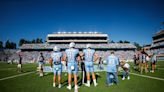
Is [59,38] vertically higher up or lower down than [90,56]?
higher up

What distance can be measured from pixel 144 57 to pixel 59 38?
87.2m

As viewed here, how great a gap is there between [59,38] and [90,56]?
9317 centimetres

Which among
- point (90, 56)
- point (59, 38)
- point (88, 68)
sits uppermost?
point (59, 38)

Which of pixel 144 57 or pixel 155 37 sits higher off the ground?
pixel 155 37

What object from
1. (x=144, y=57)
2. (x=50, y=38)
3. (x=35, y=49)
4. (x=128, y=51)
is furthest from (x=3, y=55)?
(x=144, y=57)

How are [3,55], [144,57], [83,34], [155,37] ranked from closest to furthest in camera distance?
[144,57], [3,55], [83,34], [155,37]

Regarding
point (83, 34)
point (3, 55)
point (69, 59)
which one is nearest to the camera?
point (69, 59)

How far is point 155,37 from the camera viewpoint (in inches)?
4377

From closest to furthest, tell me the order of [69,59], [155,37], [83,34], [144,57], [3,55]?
[69,59]
[144,57]
[3,55]
[83,34]
[155,37]

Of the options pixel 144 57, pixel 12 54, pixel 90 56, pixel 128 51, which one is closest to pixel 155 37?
pixel 128 51

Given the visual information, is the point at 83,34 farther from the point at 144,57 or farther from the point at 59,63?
the point at 59,63

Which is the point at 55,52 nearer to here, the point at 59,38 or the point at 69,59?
the point at 69,59

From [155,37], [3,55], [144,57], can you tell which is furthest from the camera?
[155,37]

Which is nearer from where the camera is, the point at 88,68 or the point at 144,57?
the point at 88,68
